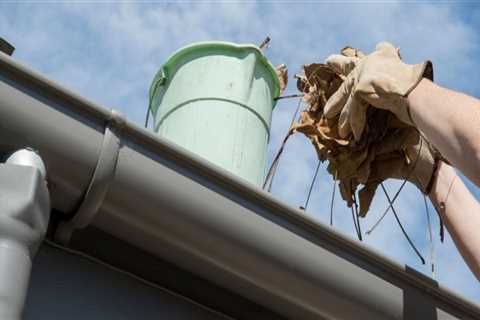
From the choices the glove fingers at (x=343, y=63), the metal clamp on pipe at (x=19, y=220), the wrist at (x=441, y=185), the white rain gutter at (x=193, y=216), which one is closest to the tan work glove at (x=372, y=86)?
the glove fingers at (x=343, y=63)

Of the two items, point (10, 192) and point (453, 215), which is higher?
point (453, 215)

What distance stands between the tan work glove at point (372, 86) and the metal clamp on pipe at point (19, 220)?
1.29 m

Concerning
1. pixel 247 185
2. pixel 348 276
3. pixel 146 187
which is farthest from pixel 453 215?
pixel 146 187

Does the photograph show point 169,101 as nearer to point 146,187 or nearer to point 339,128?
point 339,128

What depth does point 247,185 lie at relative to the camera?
6.68 feet

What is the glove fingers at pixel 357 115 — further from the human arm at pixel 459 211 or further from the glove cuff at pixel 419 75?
the human arm at pixel 459 211

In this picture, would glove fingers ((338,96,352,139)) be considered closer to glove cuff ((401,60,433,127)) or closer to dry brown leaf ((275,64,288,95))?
glove cuff ((401,60,433,127))

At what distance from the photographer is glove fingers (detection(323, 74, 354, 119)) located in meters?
2.94

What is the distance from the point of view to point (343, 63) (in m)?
3.09

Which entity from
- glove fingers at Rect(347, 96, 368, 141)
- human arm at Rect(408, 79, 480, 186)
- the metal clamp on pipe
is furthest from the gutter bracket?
glove fingers at Rect(347, 96, 368, 141)

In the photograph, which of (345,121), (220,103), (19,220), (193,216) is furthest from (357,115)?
(19,220)

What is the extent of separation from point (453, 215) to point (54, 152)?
1642mm

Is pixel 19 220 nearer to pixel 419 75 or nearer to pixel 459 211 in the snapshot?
pixel 419 75

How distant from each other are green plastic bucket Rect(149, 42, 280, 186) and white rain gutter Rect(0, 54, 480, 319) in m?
1.14
